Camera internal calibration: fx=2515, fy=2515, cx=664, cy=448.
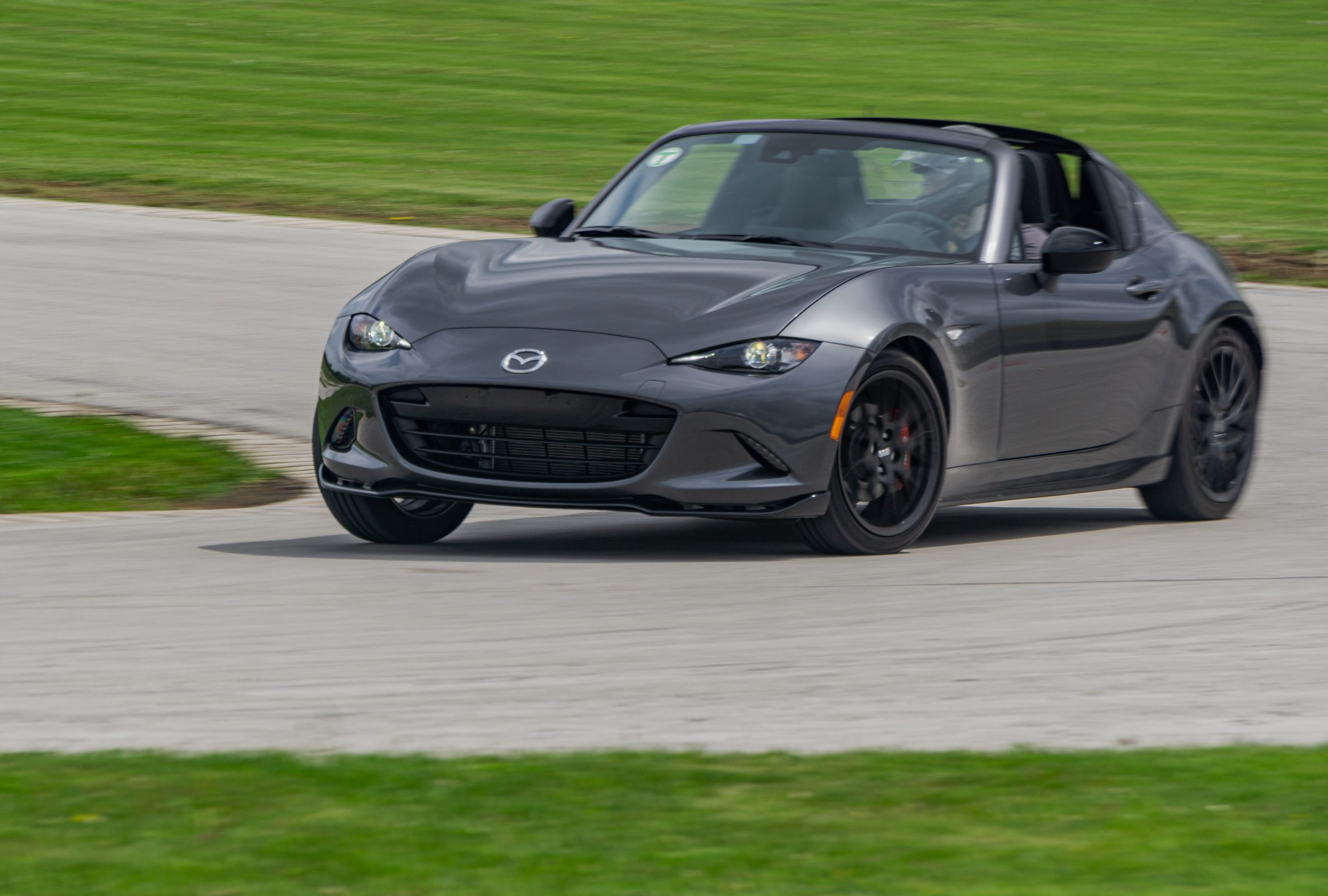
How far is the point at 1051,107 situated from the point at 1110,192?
85.8 feet

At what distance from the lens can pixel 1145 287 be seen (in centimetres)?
916

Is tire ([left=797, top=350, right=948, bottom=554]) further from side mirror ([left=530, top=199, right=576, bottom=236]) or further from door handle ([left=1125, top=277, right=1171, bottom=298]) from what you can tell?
side mirror ([left=530, top=199, right=576, bottom=236])

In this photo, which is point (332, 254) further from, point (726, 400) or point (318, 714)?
point (318, 714)

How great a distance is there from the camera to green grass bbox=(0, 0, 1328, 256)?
25.6 metres

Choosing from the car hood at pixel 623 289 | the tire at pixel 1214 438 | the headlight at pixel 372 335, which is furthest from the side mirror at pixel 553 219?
the tire at pixel 1214 438

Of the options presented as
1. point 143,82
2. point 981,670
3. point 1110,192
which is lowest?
point 143,82

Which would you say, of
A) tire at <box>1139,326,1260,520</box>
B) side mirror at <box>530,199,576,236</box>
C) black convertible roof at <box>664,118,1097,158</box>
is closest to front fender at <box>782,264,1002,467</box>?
black convertible roof at <box>664,118,1097,158</box>

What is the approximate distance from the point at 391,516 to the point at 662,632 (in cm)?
215

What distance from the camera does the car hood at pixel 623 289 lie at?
25.1 ft

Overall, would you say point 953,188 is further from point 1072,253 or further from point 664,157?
point 664,157

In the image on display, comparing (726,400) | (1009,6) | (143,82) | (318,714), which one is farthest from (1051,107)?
A: (318,714)

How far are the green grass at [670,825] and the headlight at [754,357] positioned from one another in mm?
2651

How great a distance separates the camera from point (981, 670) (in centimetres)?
611

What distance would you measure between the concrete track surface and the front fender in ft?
1.51
